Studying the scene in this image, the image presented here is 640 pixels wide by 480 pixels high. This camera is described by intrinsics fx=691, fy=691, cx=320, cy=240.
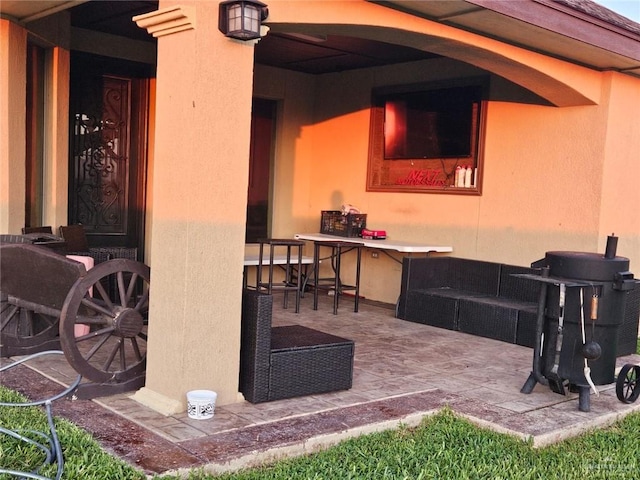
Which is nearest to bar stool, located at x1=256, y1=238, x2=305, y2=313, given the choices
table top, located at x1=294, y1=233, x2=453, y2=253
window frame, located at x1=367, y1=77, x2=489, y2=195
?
table top, located at x1=294, y1=233, x2=453, y2=253

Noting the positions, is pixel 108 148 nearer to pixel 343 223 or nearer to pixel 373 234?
pixel 343 223

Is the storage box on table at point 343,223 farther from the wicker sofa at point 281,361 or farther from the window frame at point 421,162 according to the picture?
the wicker sofa at point 281,361

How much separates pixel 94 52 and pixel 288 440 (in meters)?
5.69

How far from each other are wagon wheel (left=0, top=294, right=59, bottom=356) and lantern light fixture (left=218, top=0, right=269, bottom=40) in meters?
2.49

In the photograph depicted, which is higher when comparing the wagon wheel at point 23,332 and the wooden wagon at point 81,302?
the wooden wagon at point 81,302

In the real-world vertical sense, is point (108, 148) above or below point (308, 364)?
above

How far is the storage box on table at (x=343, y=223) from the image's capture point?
8.77 m

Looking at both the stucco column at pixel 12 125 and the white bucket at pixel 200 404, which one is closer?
the white bucket at pixel 200 404

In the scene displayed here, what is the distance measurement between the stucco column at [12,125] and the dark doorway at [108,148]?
1.55m

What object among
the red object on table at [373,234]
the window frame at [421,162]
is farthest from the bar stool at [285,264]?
the window frame at [421,162]

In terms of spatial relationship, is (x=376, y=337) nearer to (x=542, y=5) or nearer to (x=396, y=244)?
(x=396, y=244)

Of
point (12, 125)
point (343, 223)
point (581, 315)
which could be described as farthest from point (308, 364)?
point (343, 223)

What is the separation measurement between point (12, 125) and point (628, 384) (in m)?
5.30

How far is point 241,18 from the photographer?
383 cm
